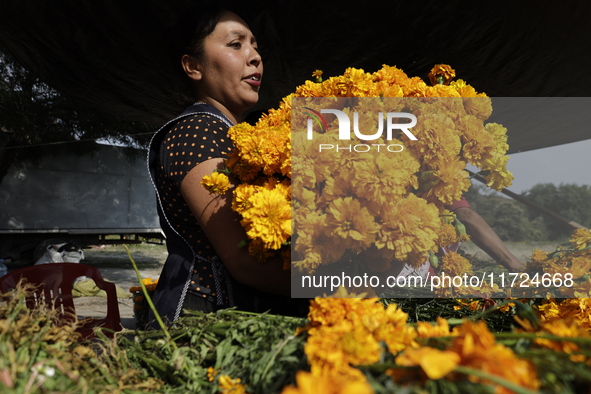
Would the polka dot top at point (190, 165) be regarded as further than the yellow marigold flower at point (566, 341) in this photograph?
Yes

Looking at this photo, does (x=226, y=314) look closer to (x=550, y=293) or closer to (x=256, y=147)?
(x=256, y=147)

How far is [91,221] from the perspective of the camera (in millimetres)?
9055

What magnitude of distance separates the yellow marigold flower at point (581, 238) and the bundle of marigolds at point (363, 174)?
37 cm

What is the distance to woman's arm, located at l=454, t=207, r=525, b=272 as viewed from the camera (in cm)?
127

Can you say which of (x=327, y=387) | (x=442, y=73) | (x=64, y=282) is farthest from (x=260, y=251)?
(x=64, y=282)

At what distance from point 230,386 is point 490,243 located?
1035mm

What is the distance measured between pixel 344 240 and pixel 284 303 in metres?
0.55

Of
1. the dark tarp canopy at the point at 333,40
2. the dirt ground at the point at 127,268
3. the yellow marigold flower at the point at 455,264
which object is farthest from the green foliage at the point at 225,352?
the dark tarp canopy at the point at 333,40

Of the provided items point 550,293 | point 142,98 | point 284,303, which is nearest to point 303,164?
point 284,303

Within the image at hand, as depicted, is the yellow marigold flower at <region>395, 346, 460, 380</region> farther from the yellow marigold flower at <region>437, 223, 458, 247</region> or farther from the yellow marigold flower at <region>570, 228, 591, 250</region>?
the yellow marigold flower at <region>570, 228, 591, 250</region>

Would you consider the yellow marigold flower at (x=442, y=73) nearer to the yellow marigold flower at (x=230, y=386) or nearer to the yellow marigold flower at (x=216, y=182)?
the yellow marigold flower at (x=216, y=182)

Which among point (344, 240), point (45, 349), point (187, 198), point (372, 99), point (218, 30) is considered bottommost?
point (45, 349)

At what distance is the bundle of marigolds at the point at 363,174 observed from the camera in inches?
32.4

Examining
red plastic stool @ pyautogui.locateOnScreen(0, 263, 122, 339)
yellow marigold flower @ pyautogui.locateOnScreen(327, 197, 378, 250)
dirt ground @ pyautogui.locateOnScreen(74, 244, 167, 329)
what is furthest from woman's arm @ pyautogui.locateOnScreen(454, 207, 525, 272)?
red plastic stool @ pyautogui.locateOnScreen(0, 263, 122, 339)
